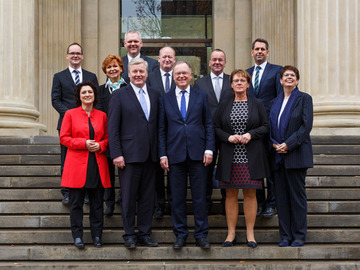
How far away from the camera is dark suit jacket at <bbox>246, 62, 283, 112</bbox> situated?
7672 mm

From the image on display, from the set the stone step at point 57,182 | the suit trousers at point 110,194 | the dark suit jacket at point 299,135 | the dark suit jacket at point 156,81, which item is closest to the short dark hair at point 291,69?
the dark suit jacket at point 299,135

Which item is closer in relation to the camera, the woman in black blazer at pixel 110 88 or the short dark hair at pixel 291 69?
the short dark hair at pixel 291 69

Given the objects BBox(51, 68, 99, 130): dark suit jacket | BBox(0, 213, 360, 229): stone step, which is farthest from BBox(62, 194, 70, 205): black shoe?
BBox(51, 68, 99, 130): dark suit jacket

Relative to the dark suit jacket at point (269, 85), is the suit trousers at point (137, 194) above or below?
below

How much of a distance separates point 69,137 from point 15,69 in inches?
188

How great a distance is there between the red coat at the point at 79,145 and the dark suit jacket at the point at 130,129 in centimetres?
22

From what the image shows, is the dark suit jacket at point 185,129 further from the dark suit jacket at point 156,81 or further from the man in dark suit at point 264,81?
the man in dark suit at point 264,81

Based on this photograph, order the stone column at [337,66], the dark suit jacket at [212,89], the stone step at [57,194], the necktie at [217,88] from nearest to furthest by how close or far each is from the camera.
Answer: the dark suit jacket at [212,89] → the necktie at [217,88] → the stone step at [57,194] → the stone column at [337,66]

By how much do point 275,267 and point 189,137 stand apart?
1.79 m

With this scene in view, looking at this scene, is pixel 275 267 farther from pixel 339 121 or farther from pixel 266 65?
pixel 339 121

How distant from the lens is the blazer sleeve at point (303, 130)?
266 inches

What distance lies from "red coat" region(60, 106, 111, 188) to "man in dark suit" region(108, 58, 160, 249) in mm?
204

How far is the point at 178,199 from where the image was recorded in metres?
6.73

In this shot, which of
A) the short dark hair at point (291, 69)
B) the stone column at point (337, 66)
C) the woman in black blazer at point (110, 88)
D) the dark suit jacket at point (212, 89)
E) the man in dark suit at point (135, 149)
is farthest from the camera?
the stone column at point (337, 66)
